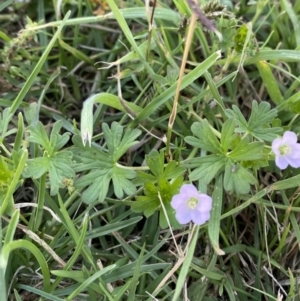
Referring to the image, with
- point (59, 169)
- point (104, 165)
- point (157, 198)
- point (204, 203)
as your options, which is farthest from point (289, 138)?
point (59, 169)

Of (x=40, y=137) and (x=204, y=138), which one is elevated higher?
(x=40, y=137)

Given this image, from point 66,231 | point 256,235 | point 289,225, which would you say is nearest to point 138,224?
point 66,231

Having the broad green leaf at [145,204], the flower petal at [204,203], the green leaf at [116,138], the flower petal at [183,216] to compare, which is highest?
the green leaf at [116,138]

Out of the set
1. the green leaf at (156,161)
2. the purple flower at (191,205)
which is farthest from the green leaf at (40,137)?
the purple flower at (191,205)

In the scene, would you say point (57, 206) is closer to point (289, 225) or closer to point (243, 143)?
point (243, 143)

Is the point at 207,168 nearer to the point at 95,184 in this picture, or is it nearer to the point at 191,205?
the point at 191,205

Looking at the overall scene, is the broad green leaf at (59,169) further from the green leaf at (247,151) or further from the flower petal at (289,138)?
the flower petal at (289,138)
